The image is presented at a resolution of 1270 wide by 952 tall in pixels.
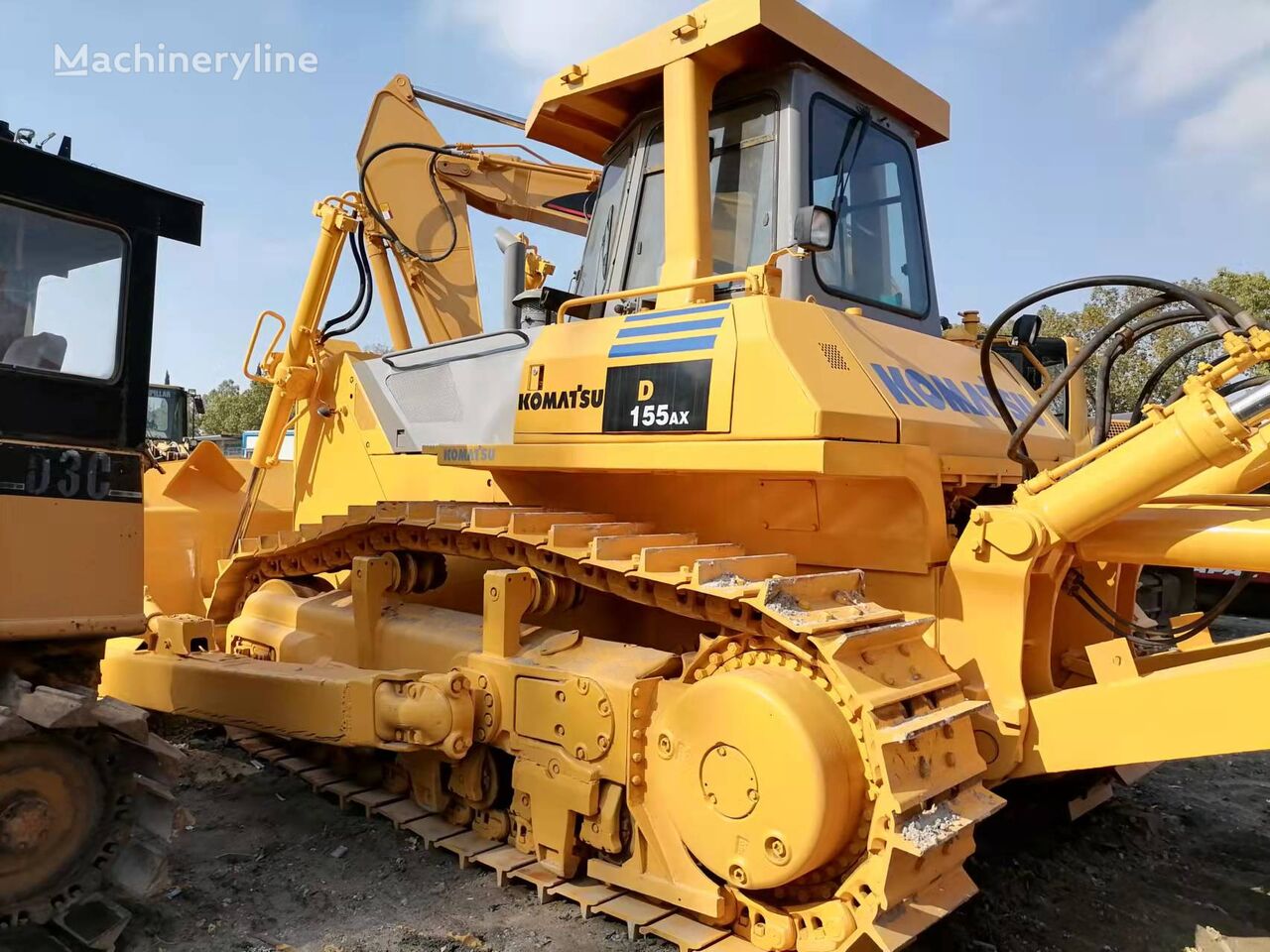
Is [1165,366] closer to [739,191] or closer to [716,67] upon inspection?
[739,191]

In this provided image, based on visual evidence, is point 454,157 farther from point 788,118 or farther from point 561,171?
point 788,118

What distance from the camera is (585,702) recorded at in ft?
10.6

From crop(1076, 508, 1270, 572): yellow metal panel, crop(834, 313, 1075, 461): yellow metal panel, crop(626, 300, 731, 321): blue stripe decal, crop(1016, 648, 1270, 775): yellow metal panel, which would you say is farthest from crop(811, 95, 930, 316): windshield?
crop(1016, 648, 1270, 775): yellow metal panel

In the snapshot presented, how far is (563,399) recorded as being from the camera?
368cm

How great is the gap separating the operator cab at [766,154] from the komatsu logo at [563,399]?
0.41 meters

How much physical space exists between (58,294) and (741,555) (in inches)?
90.1

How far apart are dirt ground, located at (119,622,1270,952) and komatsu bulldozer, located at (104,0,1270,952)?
0.15 metres

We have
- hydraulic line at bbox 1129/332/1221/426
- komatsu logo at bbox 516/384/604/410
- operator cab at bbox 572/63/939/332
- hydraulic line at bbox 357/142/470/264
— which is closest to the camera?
hydraulic line at bbox 1129/332/1221/426

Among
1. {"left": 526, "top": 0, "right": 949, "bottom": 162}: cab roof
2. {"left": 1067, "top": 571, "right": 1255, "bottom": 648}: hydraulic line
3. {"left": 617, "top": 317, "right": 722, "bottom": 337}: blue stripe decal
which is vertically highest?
{"left": 526, "top": 0, "right": 949, "bottom": 162}: cab roof

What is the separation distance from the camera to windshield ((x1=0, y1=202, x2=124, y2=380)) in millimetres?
2693

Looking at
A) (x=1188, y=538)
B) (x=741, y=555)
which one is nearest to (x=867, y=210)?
(x=741, y=555)

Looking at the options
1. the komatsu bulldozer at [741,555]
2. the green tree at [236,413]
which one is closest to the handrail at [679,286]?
the komatsu bulldozer at [741,555]

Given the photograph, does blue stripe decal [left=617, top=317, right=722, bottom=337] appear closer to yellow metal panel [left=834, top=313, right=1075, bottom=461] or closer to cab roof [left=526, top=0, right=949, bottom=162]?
yellow metal panel [left=834, top=313, right=1075, bottom=461]

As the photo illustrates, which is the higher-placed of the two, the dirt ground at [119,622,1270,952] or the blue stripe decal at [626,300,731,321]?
the blue stripe decal at [626,300,731,321]
